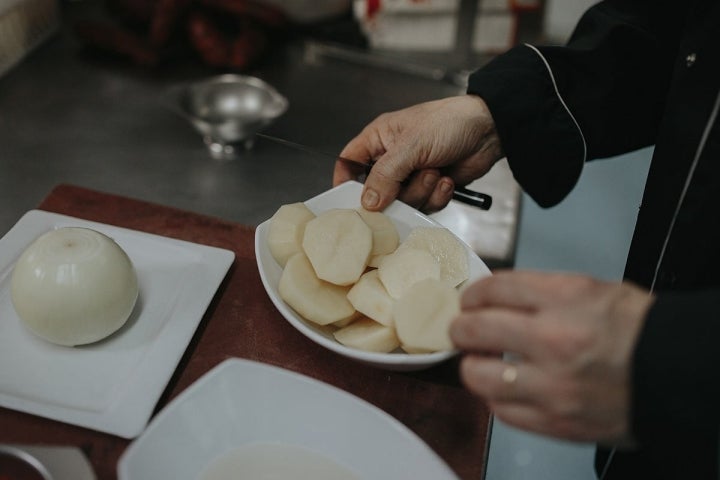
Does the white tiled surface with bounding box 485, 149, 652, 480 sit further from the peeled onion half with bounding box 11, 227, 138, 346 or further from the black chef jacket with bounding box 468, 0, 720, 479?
the peeled onion half with bounding box 11, 227, 138, 346

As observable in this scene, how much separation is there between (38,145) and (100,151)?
0.10m

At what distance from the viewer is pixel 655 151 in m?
0.79

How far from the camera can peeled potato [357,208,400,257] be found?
0.75 meters

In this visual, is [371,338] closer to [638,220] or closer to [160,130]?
[638,220]

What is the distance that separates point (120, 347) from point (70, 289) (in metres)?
0.08

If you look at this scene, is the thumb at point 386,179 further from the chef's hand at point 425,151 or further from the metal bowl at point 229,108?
the metal bowl at point 229,108

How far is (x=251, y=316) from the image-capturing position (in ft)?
2.46

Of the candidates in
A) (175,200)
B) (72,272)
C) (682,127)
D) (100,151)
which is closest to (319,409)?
(72,272)

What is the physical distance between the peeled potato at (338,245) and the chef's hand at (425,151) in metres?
0.08

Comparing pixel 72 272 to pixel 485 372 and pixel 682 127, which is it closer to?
pixel 485 372

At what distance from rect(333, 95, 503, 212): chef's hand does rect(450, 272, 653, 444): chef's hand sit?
0.32m

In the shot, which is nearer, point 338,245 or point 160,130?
point 338,245

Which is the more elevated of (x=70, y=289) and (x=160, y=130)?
(x=70, y=289)

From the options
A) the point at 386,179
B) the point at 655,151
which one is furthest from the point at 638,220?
the point at 386,179
